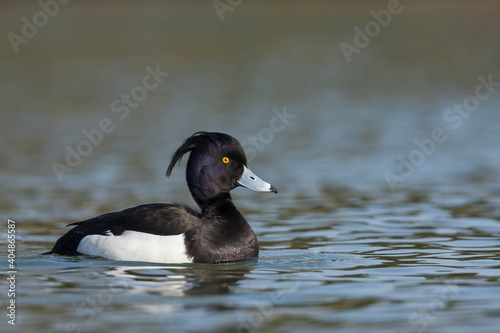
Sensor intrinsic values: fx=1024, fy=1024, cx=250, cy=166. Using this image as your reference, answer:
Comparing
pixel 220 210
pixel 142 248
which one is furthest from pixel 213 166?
pixel 142 248

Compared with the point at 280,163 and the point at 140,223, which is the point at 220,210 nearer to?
the point at 140,223

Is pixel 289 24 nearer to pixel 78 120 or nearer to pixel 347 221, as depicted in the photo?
pixel 78 120

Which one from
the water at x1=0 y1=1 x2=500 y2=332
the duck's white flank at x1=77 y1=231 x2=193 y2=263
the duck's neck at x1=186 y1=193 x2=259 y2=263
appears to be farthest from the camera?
the duck's neck at x1=186 y1=193 x2=259 y2=263

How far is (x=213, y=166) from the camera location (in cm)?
977

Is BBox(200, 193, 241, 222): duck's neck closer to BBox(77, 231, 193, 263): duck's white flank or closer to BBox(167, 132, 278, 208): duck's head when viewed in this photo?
BBox(167, 132, 278, 208): duck's head

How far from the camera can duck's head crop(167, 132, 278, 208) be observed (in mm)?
9750

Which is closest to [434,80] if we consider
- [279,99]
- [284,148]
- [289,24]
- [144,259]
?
[279,99]

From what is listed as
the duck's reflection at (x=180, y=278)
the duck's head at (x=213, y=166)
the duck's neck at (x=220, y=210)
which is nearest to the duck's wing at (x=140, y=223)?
the duck's neck at (x=220, y=210)

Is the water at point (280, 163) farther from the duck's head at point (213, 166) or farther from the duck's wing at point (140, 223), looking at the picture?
the duck's head at point (213, 166)

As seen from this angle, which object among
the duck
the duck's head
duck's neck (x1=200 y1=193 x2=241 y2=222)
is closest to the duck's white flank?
the duck

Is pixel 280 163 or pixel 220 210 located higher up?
pixel 280 163

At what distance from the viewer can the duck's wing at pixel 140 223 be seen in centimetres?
937

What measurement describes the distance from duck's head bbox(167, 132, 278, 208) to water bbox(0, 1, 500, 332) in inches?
32.2

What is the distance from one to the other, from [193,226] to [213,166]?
669 mm
